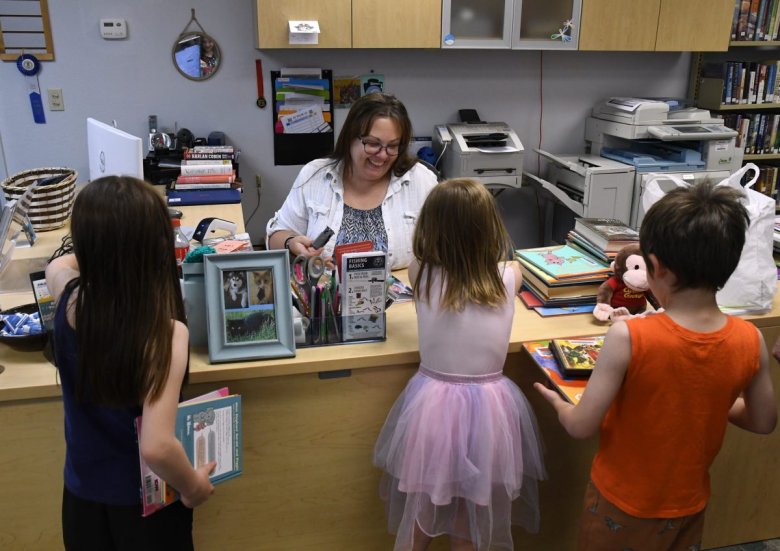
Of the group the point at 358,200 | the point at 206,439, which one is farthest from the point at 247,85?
the point at 206,439

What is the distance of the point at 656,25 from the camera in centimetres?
355

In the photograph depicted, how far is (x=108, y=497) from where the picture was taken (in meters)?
1.25

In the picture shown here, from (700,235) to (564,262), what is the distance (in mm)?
773

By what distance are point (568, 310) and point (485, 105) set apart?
2.35m

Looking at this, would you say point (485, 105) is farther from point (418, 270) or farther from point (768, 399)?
point (768, 399)

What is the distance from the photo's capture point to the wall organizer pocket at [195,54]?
3453 millimetres

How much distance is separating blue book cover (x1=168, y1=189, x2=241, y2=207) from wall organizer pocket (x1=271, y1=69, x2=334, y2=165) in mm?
735

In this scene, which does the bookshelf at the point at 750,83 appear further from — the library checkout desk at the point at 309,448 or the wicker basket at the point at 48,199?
the wicker basket at the point at 48,199

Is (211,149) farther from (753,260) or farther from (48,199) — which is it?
(753,260)

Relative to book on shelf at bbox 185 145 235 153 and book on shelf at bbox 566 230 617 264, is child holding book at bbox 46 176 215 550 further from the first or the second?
book on shelf at bbox 185 145 235 153

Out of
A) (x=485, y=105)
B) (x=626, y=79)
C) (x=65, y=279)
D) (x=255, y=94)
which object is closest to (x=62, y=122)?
(x=255, y=94)

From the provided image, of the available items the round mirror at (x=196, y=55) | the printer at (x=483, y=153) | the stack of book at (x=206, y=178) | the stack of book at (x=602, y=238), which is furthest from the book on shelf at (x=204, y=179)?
the stack of book at (x=602, y=238)

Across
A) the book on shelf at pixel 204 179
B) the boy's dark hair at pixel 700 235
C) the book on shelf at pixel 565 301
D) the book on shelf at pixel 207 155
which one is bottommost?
the book on shelf at pixel 565 301

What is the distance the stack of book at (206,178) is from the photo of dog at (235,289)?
159 cm
